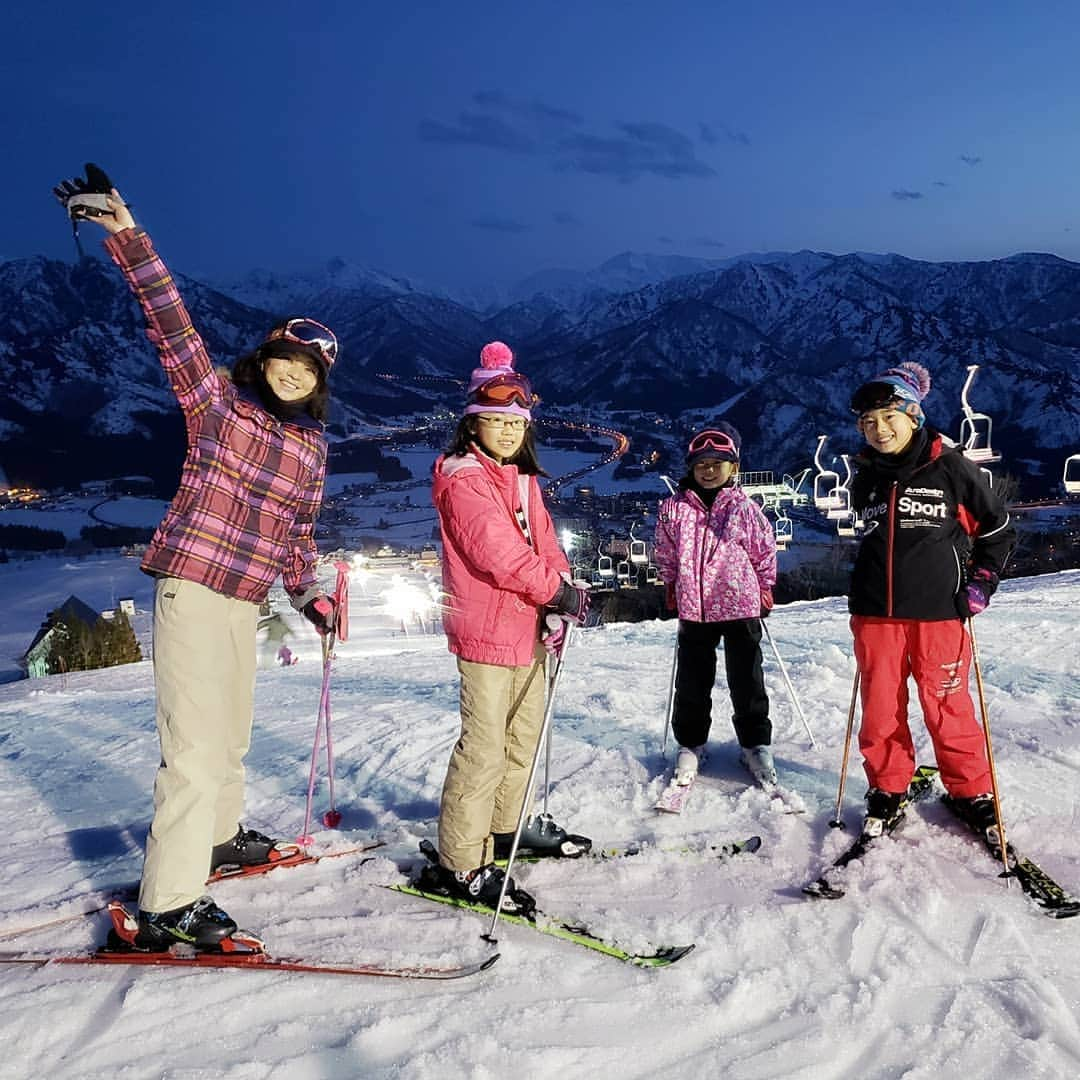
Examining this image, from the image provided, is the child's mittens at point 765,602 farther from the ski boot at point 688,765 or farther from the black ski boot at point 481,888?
the black ski boot at point 481,888

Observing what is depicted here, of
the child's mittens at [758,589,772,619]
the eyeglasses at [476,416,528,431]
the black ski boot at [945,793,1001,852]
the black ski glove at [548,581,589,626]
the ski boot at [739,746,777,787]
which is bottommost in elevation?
the ski boot at [739,746,777,787]

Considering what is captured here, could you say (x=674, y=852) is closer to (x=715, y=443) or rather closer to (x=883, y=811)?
(x=883, y=811)

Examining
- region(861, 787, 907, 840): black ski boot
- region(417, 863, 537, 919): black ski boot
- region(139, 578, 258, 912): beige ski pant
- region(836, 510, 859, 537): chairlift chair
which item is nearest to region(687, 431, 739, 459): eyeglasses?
region(836, 510, 859, 537): chairlift chair

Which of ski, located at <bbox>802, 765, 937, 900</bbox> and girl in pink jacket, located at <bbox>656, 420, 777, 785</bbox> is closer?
ski, located at <bbox>802, 765, 937, 900</bbox>

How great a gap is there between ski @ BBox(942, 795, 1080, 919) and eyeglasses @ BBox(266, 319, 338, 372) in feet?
10.9

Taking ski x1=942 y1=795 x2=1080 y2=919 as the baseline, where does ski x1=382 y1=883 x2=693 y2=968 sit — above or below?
below

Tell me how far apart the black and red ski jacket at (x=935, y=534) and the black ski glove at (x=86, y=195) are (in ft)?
10.5

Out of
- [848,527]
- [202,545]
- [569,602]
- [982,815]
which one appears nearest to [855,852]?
[982,815]

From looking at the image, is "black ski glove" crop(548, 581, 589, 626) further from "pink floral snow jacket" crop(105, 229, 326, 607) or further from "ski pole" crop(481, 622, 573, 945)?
"pink floral snow jacket" crop(105, 229, 326, 607)

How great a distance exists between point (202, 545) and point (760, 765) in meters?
3.08

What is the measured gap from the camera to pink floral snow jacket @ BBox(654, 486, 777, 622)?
404 cm

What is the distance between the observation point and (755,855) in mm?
3279

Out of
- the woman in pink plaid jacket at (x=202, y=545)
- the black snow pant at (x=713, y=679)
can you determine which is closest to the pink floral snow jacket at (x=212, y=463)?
the woman in pink plaid jacket at (x=202, y=545)

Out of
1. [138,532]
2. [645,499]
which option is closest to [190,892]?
[645,499]
